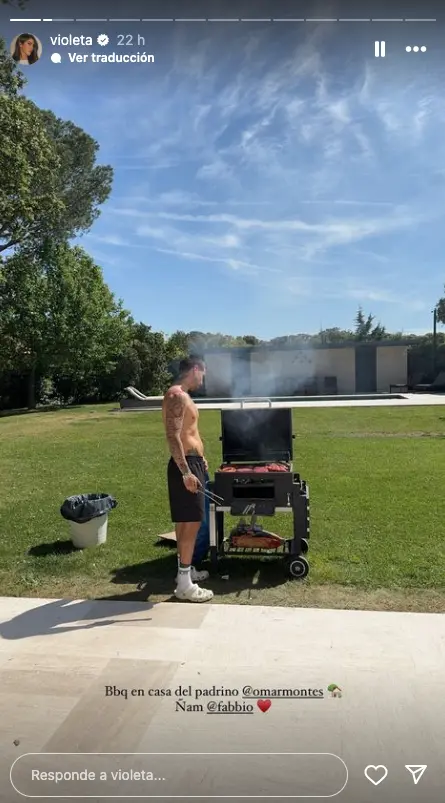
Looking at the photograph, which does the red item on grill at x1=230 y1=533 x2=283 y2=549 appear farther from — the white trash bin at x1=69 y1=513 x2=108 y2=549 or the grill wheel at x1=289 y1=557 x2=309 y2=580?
the white trash bin at x1=69 y1=513 x2=108 y2=549

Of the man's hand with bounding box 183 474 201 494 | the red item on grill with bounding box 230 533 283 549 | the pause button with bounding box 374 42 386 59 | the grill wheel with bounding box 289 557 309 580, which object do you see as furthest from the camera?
the red item on grill with bounding box 230 533 283 549

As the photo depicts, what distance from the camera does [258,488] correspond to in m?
3.90

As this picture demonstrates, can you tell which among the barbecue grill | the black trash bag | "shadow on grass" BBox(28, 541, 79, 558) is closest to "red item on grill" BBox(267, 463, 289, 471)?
the barbecue grill

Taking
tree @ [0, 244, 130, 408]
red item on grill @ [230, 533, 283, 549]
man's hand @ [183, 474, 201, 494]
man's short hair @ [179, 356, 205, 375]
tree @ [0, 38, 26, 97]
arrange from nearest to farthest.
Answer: tree @ [0, 38, 26, 97], man's hand @ [183, 474, 201, 494], man's short hair @ [179, 356, 205, 375], red item on grill @ [230, 533, 283, 549], tree @ [0, 244, 130, 408]

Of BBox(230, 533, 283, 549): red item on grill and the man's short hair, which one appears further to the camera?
BBox(230, 533, 283, 549): red item on grill

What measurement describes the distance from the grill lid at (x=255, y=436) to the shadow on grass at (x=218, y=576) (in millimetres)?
778

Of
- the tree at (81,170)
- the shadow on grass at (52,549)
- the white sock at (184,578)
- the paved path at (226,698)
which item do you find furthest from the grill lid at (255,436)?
the tree at (81,170)

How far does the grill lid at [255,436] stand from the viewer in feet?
14.0

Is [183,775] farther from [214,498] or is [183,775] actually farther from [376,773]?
[214,498]

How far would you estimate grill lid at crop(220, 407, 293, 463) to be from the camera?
4273mm

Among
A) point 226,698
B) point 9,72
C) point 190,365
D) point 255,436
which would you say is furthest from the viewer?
point 255,436

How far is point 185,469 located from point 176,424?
0.93 feet

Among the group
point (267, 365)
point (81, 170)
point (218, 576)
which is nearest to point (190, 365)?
point (81, 170)

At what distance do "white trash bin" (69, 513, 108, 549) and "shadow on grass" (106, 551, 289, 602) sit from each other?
1.95 ft
